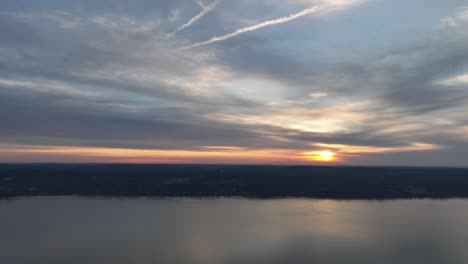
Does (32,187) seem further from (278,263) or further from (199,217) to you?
(278,263)

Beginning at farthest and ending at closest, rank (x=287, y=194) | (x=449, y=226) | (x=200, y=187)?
(x=200, y=187), (x=287, y=194), (x=449, y=226)

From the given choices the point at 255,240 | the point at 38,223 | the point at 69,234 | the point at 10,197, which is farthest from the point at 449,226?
the point at 10,197

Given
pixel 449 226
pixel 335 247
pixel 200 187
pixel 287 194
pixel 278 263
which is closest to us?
pixel 278 263

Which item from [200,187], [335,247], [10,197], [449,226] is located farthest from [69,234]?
[200,187]

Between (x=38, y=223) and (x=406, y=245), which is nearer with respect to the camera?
(x=406, y=245)

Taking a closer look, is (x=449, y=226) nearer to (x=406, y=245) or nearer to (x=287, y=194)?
(x=406, y=245)

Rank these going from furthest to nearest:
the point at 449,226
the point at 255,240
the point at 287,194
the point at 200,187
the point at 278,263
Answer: the point at 200,187
the point at 287,194
the point at 449,226
the point at 255,240
the point at 278,263
